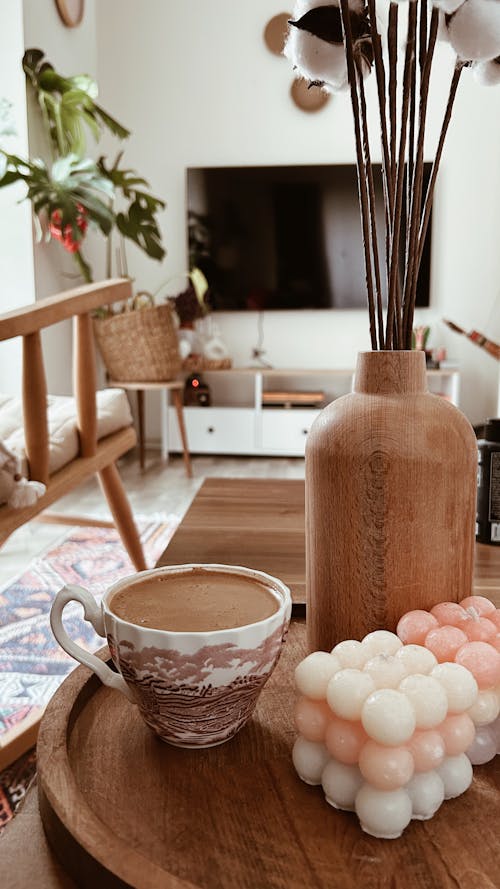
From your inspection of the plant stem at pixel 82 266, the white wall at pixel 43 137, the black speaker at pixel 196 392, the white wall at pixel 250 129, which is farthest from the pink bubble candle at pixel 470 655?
the white wall at pixel 250 129

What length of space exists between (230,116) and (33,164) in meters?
1.76

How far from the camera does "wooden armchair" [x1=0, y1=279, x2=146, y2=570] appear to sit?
1324 millimetres

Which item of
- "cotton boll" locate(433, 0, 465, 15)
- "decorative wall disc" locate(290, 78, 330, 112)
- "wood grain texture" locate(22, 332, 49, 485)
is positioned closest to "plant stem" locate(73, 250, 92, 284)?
"decorative wall disc" locate(290, 78, 330, 112)

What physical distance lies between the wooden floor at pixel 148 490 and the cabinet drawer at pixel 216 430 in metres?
0.07

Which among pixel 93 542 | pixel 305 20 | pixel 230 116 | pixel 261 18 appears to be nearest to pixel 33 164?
pixel 93 542

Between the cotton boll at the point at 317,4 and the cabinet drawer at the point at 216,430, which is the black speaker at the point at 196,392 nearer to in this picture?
the cabinet drawer at the point at 216,430

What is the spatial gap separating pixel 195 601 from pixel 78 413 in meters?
1.19

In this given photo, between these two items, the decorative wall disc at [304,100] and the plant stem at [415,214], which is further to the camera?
the decorative wall disc at [304,100]

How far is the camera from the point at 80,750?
0.45 m

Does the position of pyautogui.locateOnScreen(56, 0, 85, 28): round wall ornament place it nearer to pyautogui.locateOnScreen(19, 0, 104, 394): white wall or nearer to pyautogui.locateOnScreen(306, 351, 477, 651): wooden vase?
pyautogui.locateOnScreen(19, 0, 104, 394): white wall

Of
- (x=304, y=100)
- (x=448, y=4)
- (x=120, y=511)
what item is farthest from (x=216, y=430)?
(x=448, y=4)

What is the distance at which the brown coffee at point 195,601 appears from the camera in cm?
45

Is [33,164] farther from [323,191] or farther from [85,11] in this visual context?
[323,191]

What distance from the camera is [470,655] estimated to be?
1.43 ft
